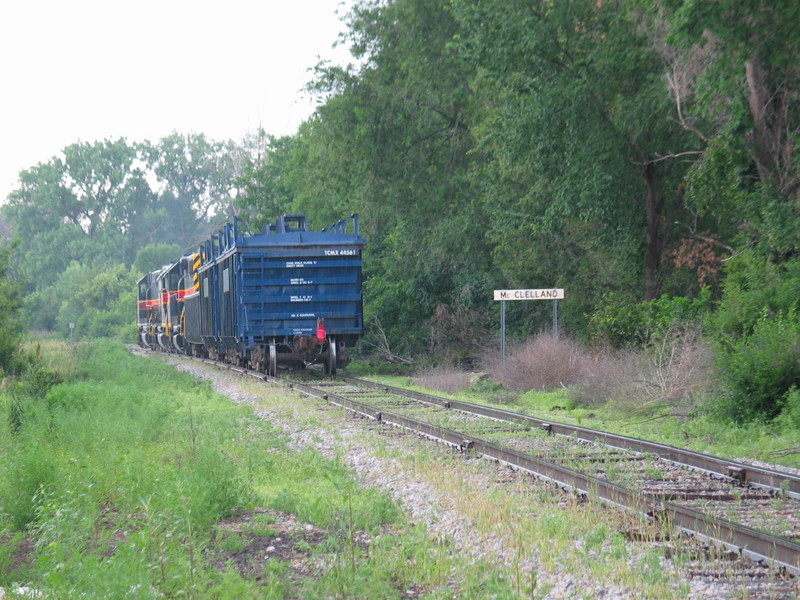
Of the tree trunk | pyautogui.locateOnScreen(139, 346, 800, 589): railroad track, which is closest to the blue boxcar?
the tree trunk

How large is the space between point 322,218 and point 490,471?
97.1 ft

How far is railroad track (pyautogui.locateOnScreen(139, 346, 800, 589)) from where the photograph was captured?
629 cm

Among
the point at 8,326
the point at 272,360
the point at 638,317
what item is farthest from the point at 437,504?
the point at 8,326

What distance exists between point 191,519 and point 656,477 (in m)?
4.47

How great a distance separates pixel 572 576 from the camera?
5.71 meters

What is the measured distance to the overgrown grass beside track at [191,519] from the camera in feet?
18.8

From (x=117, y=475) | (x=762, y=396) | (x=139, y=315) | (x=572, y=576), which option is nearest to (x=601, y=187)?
(x=762, y=396)

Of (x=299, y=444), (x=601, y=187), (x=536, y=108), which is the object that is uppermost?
(x=536, y=108)

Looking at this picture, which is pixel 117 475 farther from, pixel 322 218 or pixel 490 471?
pixel 322 218

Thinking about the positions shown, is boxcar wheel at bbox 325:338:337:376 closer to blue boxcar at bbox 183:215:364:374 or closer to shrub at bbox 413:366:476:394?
blue boxcar at bbox 183:215:364:374

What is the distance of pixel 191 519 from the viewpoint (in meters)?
7.32

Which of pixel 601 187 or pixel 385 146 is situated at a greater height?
pixel 385 146

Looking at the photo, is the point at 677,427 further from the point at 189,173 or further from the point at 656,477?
the point at 189,173

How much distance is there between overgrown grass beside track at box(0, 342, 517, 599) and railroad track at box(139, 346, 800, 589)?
1662 millimetres
